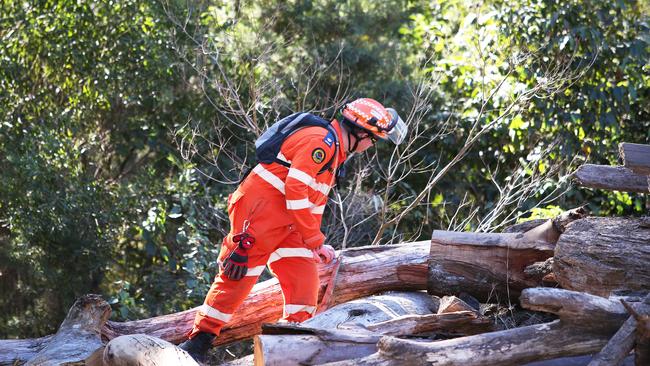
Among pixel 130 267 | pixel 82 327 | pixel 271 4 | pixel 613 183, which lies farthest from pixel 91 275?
pixel 613 183

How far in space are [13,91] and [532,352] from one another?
7.22 m

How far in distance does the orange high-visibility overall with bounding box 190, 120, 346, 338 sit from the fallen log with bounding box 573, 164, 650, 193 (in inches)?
57.9

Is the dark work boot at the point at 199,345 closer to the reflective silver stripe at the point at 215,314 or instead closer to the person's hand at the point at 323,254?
the reflective silver stripe at the point at 215,314

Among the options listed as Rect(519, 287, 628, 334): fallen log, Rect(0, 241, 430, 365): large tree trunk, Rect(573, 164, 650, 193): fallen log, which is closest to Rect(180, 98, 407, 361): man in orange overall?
Rect(0, 241, 430, 365): large tree trunk

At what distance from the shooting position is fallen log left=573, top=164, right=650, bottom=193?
5000 mm

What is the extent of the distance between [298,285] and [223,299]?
47cm

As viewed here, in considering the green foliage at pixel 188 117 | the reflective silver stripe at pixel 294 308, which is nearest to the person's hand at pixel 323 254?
the reflective silver stripe at pixel 294 308

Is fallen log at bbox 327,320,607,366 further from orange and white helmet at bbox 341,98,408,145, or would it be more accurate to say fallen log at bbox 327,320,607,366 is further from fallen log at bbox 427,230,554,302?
orange and white helmet at bbox 341,98,408,145

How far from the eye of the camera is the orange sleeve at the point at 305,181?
517cm

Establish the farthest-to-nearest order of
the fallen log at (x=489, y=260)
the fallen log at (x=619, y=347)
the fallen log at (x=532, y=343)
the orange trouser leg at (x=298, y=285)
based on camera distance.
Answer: the fallen log at (x=489, y=260), the orange trouser leg at (x=298, y=285), the fallen log at (x=532, y=343), the fallen log at (x=619, y=347)

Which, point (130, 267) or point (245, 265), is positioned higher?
point (245, 265)

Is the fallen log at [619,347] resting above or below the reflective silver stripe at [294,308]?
above

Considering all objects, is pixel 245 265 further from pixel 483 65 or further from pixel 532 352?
pixel 483 65

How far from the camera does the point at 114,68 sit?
9.75 m
